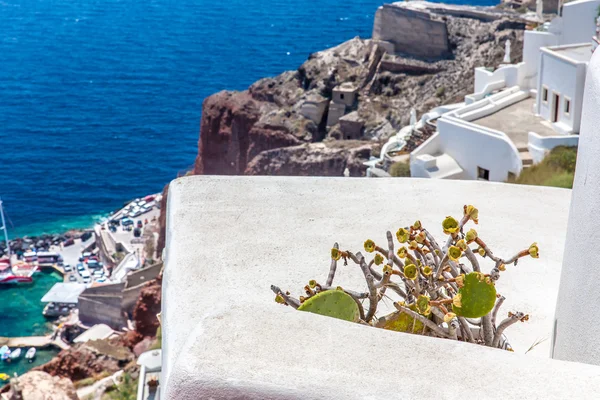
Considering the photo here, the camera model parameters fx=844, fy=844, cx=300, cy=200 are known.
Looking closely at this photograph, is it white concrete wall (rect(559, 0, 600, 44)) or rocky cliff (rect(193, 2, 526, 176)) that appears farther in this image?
rocky cliff (rect(193, 2, 526, 176))

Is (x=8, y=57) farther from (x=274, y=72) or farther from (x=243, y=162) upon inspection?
(x=243, y=162)

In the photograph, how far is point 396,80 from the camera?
1613 inches

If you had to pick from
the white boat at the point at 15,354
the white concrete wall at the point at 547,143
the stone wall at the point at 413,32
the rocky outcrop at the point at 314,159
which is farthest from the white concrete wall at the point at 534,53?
the white boat at the point at 15,354

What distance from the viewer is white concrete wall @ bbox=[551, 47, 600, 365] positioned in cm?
271

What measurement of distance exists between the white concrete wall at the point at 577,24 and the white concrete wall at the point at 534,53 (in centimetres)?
36

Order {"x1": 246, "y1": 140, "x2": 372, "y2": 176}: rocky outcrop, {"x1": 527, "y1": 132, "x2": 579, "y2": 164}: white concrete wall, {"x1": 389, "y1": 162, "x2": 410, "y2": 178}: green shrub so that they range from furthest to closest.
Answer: {"x1": 246, "y1": 140, "x2": 372, "y2": 176}: rocky outcrop
{"x1": 389, "y1": 162, "x2": 410, "y2": 178}: green shrub
{"x1": 527, "y1": 132, "x2": 579, "y2": 164}: white concrete wall

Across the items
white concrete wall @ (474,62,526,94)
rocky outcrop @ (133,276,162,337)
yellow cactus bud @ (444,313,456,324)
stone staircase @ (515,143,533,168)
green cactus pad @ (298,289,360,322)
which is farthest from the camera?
rocky outcrop @ (133,276,162,337)

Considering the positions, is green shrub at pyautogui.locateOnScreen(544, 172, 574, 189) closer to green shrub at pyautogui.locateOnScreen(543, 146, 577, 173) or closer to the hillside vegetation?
the hillside vegetation

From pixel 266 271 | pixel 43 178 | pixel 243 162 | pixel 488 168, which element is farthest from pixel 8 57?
pixel 266 271

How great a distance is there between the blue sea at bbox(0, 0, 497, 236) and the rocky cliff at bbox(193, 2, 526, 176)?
53.8 ft

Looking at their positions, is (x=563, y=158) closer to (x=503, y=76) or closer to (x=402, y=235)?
(x=503, y=76)

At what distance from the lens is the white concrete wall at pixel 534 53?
23328 mm

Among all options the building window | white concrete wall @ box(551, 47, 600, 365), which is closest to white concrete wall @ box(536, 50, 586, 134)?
the building window

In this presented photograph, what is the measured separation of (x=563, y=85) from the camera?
1845 centimetres
